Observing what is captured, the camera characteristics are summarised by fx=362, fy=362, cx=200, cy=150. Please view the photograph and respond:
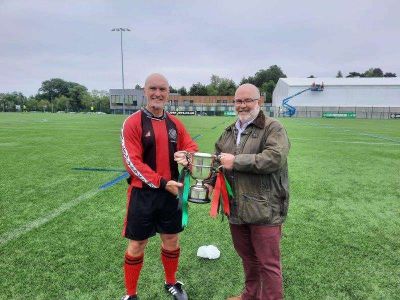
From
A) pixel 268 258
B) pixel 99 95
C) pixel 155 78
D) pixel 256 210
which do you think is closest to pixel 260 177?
pixel 256 210

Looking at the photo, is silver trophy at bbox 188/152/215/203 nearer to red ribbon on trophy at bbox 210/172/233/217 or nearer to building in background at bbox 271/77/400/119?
red ribbon on trophy at bbox 210/172/233/217

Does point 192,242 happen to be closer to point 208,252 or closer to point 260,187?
point 208,252

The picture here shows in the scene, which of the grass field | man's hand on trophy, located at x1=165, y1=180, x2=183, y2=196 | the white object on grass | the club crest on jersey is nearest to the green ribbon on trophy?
Result: man's hand on trophy, located at x1=165, y1=180, x2=183, y2=196

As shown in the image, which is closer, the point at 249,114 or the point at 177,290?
the point at 249,114

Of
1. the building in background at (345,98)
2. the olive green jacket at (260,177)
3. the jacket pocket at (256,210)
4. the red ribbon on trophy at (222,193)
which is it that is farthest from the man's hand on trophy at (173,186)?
the building in background at (345,98)

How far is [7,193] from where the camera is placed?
258 inches

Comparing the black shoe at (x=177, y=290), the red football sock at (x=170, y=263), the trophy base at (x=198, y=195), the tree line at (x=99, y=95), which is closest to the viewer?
the trophy base at (x=198, y=195)

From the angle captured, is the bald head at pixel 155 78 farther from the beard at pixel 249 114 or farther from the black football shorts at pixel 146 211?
the black football shorts at pixel 146 211

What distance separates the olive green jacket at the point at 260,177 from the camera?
8.52 feet

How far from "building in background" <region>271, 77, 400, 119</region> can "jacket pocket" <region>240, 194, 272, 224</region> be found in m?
61.7

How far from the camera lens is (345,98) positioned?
65.3m

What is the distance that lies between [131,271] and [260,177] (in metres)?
1.43

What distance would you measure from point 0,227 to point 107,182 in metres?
2.73

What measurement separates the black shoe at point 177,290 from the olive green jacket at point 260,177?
0.96 m
